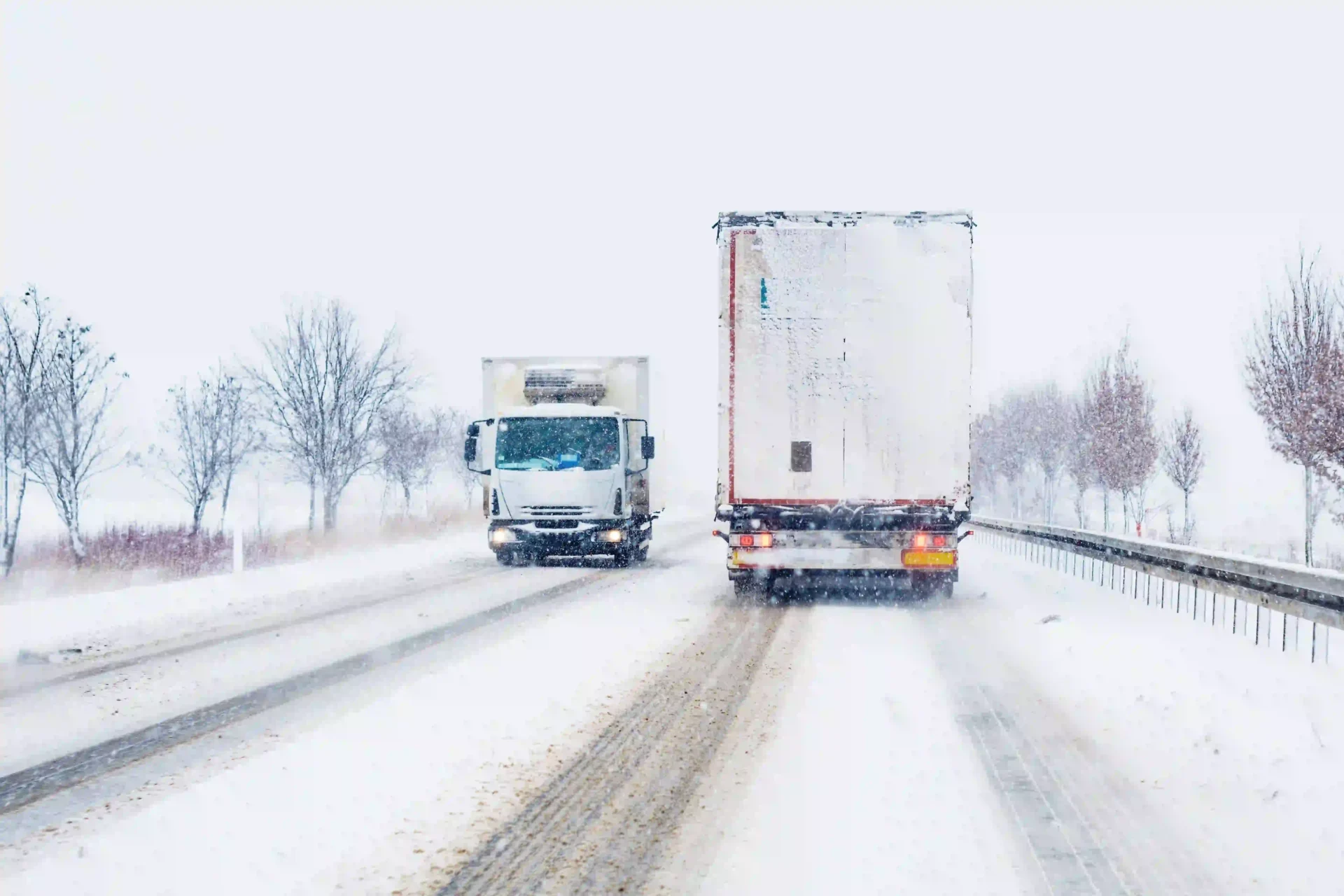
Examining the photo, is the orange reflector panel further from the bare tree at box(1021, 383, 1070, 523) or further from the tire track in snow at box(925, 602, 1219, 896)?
the bare tree at box(1021, 383, 1070, 523)

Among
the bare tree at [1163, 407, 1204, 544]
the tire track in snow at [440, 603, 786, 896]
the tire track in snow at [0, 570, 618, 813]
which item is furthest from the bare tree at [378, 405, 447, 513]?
the tire track in snow at [440, 603, 786, 896]

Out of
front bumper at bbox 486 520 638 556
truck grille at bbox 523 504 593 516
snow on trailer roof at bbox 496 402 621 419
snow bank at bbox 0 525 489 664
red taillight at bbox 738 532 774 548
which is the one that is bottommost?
snow bank at bbox 0 525 489 664

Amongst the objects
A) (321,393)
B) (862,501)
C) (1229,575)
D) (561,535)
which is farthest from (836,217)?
(321,393)

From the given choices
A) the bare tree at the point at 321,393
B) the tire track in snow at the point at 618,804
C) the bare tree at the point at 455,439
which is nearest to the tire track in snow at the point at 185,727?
the tire track in snow at the point at 618,804

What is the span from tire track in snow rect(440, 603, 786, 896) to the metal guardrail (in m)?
4.82

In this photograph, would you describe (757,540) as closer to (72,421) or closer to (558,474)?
(558,474)

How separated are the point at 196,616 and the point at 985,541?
80.4 ft

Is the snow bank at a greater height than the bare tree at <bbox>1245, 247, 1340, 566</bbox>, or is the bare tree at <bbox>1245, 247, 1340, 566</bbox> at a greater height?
the bare tree at <bbox>1245, 247, 1340, 566</bbox>

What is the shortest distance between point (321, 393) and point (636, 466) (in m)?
15.8

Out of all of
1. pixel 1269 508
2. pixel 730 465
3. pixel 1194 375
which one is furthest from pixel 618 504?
pixel 1194 375

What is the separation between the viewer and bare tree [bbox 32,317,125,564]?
2092 cm

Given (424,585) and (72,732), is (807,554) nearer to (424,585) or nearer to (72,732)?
(424,585)

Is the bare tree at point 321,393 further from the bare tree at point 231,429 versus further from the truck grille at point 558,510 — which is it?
the truck grille at point 558,510

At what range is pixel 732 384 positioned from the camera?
41.9 ft
